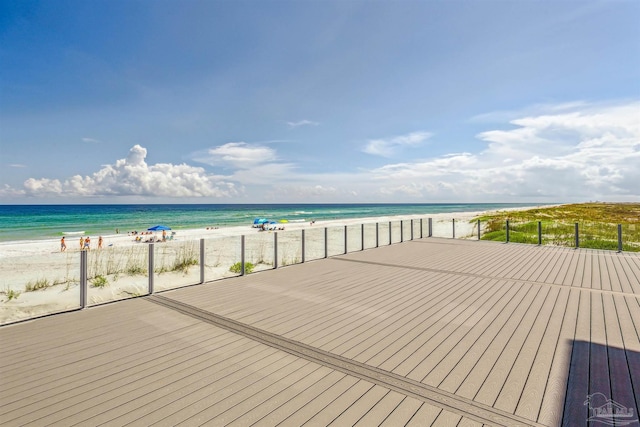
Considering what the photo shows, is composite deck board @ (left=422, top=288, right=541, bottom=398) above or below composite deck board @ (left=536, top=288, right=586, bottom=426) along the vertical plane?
below

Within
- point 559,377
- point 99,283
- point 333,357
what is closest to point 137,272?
point 99,283

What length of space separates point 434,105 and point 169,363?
18.4 meters

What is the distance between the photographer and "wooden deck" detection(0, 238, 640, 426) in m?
2.05

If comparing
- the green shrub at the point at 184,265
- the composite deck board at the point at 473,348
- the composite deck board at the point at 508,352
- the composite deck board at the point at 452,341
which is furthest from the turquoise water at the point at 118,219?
the composite deck board at the point at 508,352


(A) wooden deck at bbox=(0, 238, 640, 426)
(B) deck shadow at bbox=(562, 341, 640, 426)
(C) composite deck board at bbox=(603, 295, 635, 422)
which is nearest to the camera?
(B) deck shadow at bbox=(562, 341, 640, 426)

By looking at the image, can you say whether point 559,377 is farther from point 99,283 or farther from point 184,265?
point 184,265

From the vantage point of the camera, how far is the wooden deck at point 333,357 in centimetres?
205

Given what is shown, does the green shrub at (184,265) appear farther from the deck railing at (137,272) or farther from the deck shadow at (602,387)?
the deck shadow at (602,387)

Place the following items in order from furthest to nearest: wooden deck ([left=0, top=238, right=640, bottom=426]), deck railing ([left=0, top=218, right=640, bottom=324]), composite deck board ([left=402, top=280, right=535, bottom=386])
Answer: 1. deck railing ([left=0, top=218, right=640, bottom=324])
2. composite deck board ([left=402, top=280, right=535, bottom=386])
3. wooden deck ([left=0, top=238, right=640, bottom=426])

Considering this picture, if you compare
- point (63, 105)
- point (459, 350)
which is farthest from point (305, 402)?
point (63, 105)

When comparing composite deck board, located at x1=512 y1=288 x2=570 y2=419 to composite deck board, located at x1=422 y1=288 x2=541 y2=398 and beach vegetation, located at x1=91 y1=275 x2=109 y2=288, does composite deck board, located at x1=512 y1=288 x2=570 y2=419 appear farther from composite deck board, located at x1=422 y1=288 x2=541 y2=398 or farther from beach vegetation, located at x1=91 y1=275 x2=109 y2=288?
beach vegetation, located at x1=91 y1=275 x2=109 y2=288

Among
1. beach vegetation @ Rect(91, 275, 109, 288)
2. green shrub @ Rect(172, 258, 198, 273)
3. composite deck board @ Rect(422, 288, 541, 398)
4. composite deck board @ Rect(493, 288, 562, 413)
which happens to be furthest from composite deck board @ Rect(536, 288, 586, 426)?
green shrub @ Rect(172, 258, 198, 273)

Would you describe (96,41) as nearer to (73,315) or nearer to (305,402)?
(73,315)

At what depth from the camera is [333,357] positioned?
284 cm
